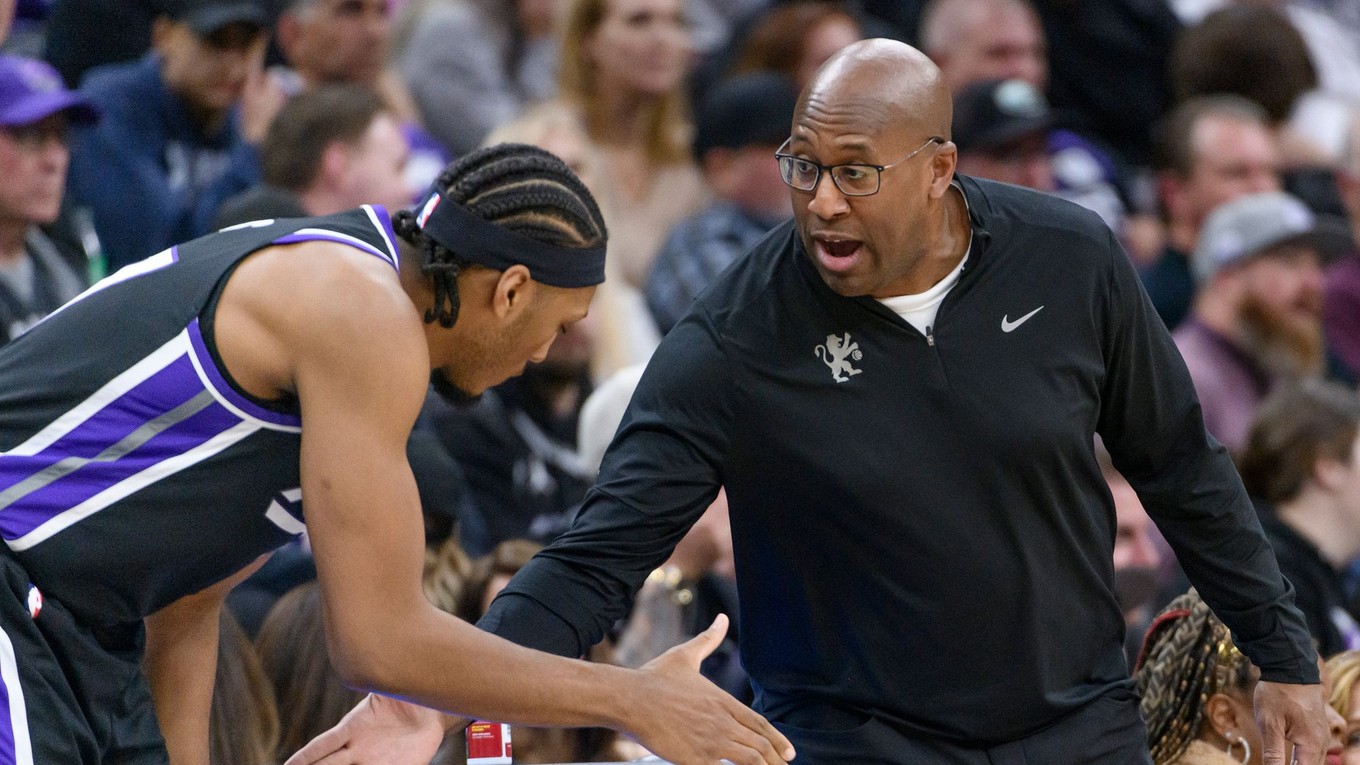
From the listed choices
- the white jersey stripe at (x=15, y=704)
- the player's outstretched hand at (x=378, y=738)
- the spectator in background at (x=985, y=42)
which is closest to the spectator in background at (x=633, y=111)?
the spectator in background at (x=985, y=42)

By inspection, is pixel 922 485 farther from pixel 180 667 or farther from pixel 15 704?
pixel 15 704

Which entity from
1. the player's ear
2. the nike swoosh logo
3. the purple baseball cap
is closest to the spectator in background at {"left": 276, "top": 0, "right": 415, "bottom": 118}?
the purple baseball cap

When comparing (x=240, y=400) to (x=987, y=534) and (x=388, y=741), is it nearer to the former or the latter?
(x=388, y=741)

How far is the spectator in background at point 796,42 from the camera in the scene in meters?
7.12

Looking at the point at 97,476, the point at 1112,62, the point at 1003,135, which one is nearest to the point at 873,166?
the point at 97,476

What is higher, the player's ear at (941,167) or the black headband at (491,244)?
the black headband at (491,244)

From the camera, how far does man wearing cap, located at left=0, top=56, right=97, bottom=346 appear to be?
16.8ft

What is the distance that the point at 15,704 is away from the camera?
8.80ft

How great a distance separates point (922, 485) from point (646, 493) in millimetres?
473

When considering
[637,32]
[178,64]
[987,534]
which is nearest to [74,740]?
[987,534]

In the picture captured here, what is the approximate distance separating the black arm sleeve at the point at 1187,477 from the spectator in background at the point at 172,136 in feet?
11.2

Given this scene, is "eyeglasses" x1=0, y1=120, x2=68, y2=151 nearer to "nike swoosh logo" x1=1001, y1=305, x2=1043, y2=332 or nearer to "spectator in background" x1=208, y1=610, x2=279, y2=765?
"spectator in background" x1=208, y1=610, x2=279, y2=765

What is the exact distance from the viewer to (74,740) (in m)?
2.77

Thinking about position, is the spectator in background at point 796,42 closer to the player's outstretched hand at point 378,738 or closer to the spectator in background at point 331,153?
the spectator in background at point 331,153
